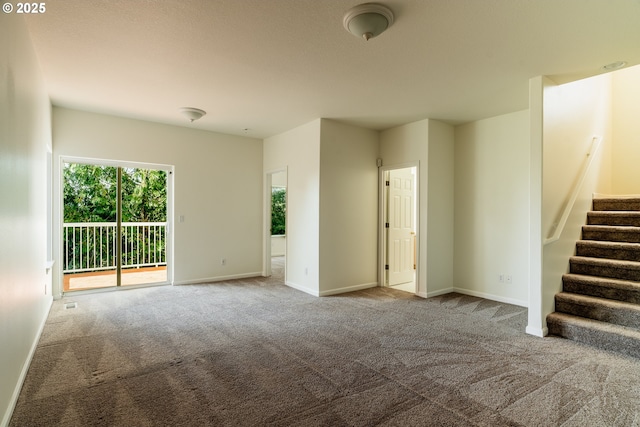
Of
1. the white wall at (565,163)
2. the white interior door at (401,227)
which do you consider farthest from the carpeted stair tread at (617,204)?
the white interior door at (401,227)

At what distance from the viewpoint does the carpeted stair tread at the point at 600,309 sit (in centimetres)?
305

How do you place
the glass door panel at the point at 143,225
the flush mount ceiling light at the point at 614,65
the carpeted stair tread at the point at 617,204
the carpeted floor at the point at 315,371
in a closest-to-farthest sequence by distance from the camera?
the carpeted floor at the point at 315,371 → the flush mount ceiling light at the point at 614,65 → the carpeted stair tread at the point at 617,204 → the glass door panel at the point at 143,225

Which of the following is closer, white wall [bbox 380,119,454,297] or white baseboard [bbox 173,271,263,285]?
white wall [bbox 380,119,454,297]

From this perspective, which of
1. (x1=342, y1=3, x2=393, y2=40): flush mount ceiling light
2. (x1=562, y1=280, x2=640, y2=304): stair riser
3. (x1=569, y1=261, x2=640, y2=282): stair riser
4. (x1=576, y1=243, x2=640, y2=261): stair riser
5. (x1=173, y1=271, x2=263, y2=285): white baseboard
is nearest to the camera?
(x1=342, y1=3, x2=393, y2=40): flush mount ceiling light

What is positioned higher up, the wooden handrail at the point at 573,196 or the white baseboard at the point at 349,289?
the wooden handrail at the point at 573,196

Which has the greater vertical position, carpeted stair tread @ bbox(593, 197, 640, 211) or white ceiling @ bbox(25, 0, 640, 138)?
white ceiling @ bbox(25, 0, 640, 138)

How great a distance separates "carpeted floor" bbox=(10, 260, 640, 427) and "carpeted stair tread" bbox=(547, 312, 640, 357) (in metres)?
0.13

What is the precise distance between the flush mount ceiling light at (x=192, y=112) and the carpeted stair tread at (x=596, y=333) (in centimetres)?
488

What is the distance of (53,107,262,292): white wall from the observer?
185 inches

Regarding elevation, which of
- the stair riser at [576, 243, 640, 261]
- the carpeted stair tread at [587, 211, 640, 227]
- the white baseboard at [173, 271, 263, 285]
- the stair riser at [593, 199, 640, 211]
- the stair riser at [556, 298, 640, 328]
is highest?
the stair riser at [593, 199, 640, 211]

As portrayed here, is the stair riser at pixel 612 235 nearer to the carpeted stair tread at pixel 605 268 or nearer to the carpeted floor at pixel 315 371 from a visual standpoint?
the carpeted stair tread at pixel 605 268

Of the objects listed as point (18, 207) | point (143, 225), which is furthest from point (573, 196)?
point (143, 225)

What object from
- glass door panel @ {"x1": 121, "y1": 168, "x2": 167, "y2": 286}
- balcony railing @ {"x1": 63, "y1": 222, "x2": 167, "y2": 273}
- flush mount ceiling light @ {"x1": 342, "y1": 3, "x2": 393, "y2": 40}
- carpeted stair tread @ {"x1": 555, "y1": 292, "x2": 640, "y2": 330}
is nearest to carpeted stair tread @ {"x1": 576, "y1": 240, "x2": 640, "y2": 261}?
carpeted stair tread @ {"x1": 555, "y1": 292, "x2": 640, "y2": 330}

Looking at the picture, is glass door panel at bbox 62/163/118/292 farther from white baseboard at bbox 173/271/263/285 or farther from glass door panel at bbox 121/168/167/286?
white baseboard at bbox 173/271/263/285
